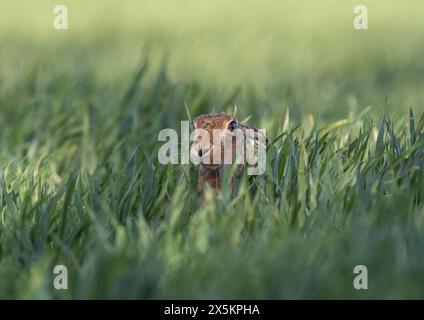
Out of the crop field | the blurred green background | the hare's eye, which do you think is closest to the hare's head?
the hare's eye

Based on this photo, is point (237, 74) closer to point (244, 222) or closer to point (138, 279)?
point (244, 222)

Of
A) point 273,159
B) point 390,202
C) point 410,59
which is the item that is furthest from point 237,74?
point 390,202

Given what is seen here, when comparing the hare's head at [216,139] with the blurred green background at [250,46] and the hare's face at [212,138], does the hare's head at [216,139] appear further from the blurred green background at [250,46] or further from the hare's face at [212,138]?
the blurred green background at [250,46]

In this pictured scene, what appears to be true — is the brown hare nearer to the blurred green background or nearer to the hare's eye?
the hare's eye

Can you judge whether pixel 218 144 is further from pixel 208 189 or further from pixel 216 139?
pixel 208 189

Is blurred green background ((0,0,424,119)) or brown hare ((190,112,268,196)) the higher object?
blurred green background ((0,0,424,119))

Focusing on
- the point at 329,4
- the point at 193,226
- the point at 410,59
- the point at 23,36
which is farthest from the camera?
the point at 329,4
